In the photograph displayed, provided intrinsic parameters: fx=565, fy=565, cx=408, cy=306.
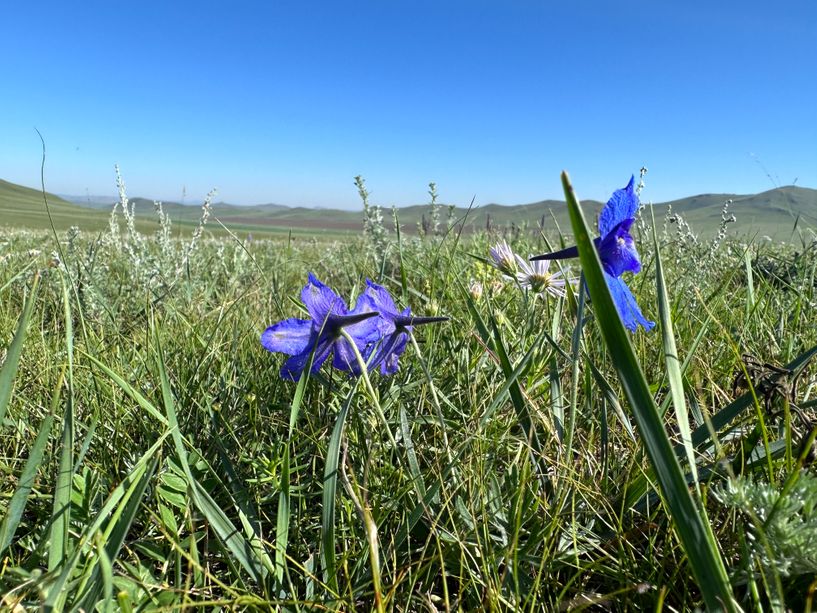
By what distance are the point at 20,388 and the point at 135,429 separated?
0.42 m

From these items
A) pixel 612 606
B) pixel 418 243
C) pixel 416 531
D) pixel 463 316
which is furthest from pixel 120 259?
pixel 612 606

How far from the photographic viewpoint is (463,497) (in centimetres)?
111

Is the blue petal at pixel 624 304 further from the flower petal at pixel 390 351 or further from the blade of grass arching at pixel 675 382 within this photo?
the flower petal at pixel 390 351

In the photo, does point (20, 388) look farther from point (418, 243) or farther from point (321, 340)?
point (418, 243)

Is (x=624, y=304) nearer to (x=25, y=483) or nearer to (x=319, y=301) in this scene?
(x=319, y=301)

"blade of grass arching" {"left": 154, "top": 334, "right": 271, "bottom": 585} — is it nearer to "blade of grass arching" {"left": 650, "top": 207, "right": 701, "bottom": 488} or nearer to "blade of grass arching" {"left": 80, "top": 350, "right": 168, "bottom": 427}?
"blade of grass arching" {"left": 80, "top": 350, "right": 168, "bottom": 427}

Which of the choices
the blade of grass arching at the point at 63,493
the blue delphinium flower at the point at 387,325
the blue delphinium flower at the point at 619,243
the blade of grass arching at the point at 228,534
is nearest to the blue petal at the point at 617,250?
the blue delphinium flower at the point at 619,243

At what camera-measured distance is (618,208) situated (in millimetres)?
1031

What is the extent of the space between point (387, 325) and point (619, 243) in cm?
48

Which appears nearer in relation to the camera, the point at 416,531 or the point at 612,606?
the point at 612,606

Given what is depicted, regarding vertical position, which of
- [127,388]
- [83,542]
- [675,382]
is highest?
[675,382]

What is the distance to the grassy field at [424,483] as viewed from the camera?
758 millimetres

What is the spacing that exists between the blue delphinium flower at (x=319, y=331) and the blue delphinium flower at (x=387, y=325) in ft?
0.05

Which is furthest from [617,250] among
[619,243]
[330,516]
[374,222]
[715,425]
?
[374,222]
